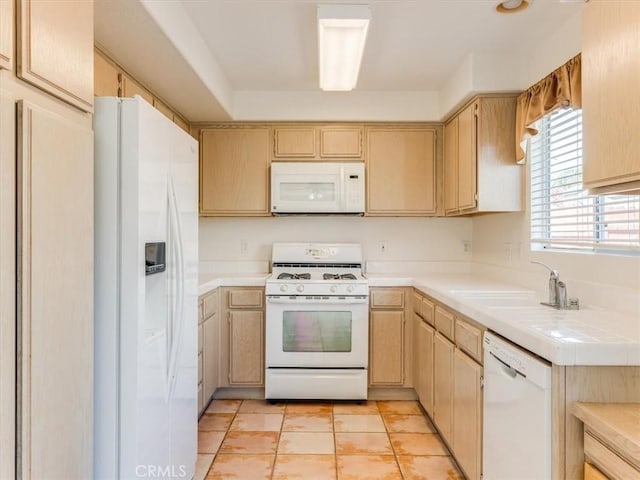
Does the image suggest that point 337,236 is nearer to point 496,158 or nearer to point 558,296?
point 496,158

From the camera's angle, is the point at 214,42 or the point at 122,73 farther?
the point at 214,42

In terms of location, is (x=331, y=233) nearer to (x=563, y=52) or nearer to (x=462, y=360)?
(x=462, y=360)

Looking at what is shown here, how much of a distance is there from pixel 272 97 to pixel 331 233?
1242mm

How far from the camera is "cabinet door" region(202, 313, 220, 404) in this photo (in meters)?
2.82

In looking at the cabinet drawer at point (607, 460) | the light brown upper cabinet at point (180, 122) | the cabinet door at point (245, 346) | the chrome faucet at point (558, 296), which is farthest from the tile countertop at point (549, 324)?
the light brown upper cabinet at point (180, 122)

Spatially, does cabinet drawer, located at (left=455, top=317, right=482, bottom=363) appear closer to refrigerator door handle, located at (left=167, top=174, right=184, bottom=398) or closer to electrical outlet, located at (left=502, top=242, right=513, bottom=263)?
→ electrical outlet, located at (left=502, top=242, right=513, bottom=263)

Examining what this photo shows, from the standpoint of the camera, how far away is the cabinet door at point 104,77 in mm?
1999

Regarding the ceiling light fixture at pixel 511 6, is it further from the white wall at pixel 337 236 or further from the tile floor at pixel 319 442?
the tile floor at pixel 319 442

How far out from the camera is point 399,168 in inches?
137

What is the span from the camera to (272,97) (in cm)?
339

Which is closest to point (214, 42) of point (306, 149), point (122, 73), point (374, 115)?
point (122, 73)

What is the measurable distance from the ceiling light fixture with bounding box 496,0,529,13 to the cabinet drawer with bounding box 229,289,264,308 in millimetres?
2336

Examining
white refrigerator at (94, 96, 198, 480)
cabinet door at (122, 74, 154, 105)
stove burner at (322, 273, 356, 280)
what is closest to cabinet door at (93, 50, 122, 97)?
cabinet door at (122, 74, 154, 105)

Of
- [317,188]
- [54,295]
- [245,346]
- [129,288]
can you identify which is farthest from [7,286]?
[317,188]
